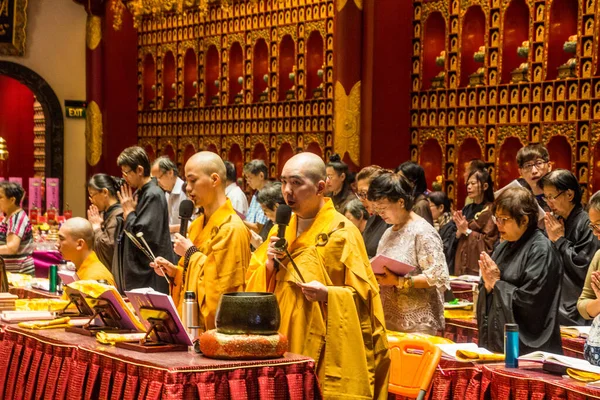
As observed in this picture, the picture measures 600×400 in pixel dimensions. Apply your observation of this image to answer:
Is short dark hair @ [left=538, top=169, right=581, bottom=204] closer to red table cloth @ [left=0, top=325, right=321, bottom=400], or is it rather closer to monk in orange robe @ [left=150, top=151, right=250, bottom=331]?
monk in orange robe @ [left=150, top=151, right=250, bottom=331]

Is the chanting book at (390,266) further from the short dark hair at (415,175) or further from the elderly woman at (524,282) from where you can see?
the short dark hair at (415,175)

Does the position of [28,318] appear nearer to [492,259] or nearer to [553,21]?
[492,259]

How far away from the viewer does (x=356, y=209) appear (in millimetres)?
6910

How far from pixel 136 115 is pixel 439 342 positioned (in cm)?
1051

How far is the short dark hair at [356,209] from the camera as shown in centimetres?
691

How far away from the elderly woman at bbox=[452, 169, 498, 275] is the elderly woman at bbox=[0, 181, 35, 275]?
347cm

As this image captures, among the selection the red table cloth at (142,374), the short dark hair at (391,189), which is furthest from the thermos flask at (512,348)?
the short dark hair at (391,189)

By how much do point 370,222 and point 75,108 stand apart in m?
8.86

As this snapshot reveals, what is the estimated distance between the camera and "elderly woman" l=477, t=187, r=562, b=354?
4.53m

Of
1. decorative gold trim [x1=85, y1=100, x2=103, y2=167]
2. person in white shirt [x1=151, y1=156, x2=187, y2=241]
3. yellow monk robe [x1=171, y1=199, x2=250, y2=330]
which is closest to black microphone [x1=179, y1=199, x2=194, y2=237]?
yellow monk robe [x1=171, y1=199, x2=250, y2=330]

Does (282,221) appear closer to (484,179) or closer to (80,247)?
(80,247)

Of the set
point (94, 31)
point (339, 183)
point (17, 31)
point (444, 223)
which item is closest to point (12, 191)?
point (339, 183)

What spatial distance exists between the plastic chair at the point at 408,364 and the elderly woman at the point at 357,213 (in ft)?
8.14

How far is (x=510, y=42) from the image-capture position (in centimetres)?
962
